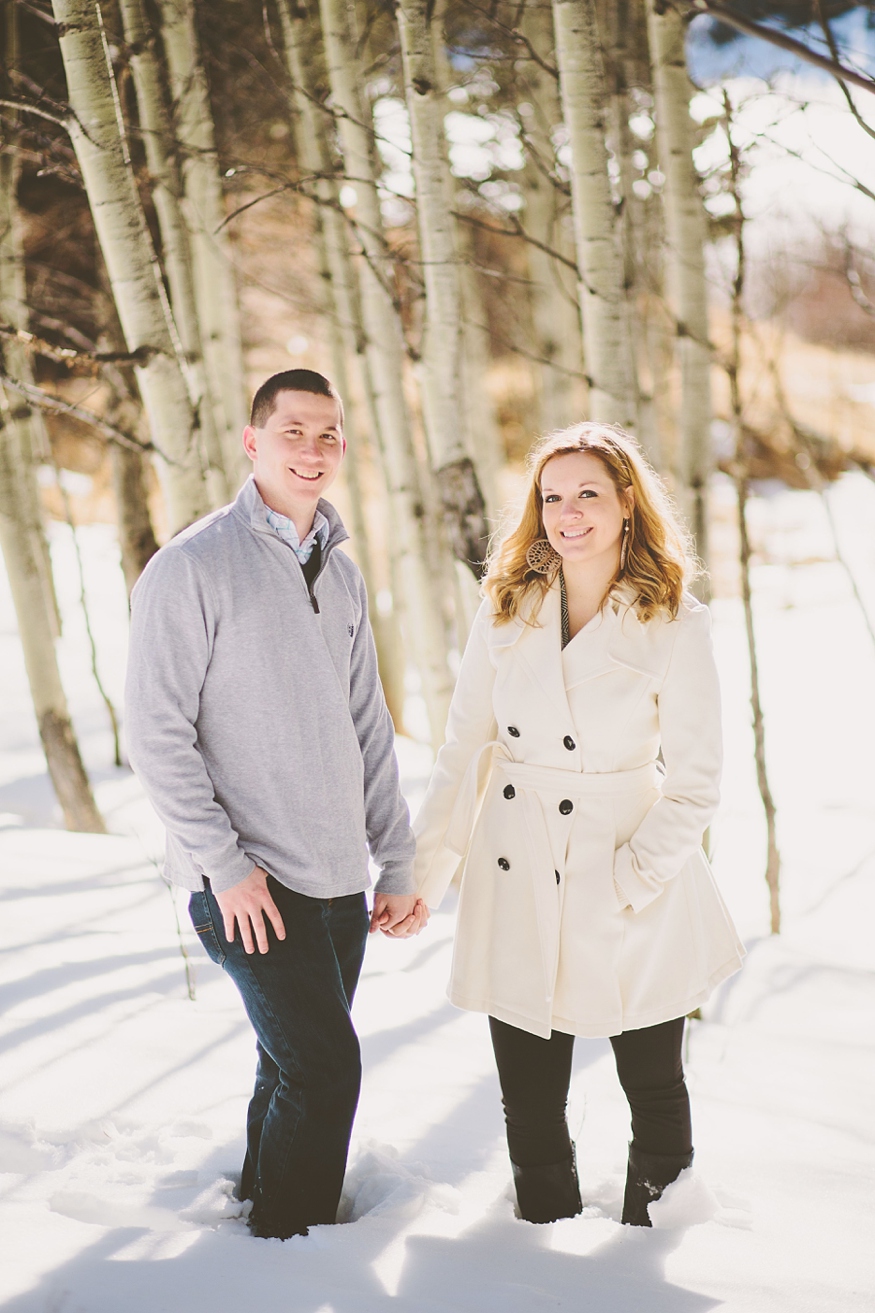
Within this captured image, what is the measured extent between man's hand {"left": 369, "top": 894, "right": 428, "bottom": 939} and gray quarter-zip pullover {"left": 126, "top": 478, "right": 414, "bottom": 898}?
0.78 feet

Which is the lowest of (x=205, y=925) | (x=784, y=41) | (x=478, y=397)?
(x=205, y=925)

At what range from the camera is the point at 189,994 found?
3.53m

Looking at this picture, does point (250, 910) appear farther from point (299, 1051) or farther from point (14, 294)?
point (14, 294)

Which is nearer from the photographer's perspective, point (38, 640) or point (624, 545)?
point (624, 545)

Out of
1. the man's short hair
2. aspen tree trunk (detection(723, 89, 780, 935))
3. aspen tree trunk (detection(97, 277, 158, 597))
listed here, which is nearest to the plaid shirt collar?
the man's short hair

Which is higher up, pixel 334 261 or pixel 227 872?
pixel 334 261

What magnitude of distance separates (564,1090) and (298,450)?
1.65m

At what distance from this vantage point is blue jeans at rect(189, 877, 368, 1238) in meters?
2.11

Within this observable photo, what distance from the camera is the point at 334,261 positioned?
→ 21.7 feet

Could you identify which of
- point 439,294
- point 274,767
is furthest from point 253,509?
point 439,294

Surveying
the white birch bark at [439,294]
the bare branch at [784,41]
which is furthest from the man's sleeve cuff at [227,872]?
the white birch bark at [439,294]

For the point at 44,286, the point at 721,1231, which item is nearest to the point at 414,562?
the point at 721,1231

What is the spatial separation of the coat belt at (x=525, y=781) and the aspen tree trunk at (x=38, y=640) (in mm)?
4209

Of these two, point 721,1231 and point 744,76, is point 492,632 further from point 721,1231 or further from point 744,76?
point 744,76
